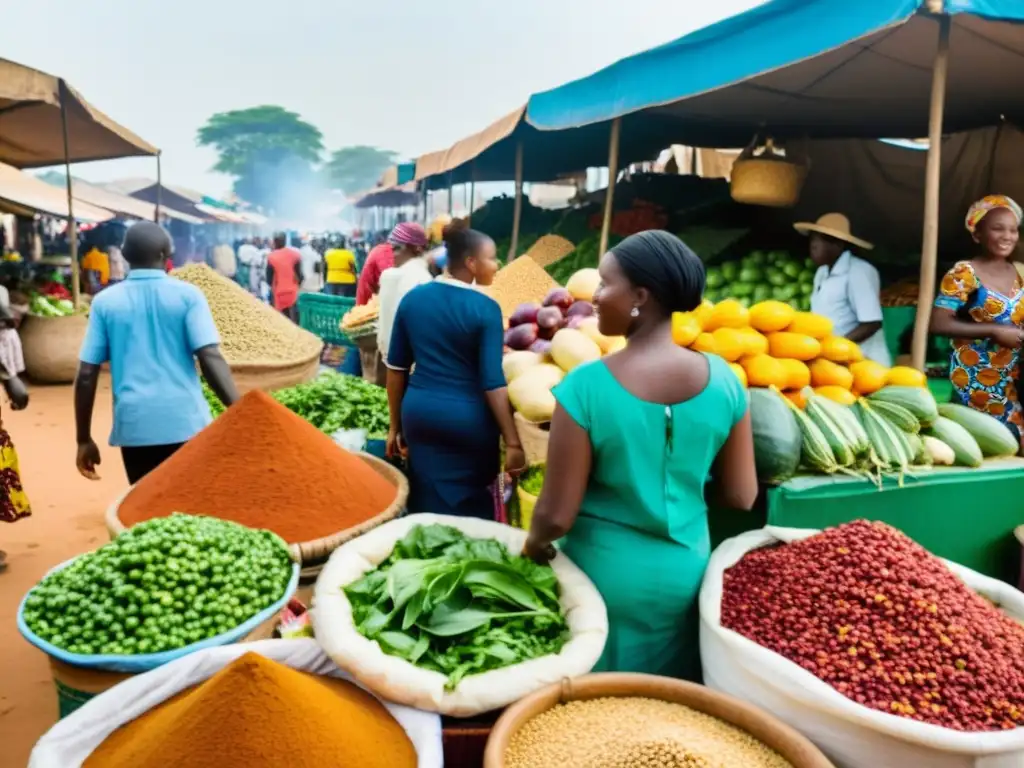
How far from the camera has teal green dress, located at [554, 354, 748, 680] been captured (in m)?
1.58

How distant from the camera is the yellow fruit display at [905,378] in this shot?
8.67 ft

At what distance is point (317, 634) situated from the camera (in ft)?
5.12

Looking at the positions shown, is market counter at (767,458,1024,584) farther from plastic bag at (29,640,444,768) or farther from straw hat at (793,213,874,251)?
straw hat at (793,213,874,251)

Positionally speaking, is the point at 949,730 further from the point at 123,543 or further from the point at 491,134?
the point at 491,134

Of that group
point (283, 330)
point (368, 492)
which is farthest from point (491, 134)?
point (368, 492)

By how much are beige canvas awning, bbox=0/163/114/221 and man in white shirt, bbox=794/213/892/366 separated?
11003 mm

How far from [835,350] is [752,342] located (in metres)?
0.36

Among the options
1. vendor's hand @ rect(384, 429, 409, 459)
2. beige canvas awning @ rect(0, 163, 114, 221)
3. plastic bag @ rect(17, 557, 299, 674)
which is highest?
beige canvas awning @ rect(0, 163, 114, 221)

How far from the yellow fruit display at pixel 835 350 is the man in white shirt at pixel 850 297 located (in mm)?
725

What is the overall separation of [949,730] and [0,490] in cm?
366

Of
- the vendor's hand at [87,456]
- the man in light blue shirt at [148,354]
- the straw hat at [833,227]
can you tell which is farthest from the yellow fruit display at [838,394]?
the vendor's hand at [87,456]

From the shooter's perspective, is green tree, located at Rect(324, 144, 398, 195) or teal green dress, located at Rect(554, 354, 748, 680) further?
green tree, located at Rect(324, 144, 398, 195)

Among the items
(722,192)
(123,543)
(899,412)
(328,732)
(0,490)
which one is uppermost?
(722,192)

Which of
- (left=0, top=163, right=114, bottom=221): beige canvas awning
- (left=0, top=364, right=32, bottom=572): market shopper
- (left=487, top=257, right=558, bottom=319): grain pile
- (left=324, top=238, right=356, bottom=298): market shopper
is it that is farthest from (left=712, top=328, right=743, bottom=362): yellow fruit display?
(left=0, top=163, right=114, bottom=221): beige canvas awning
